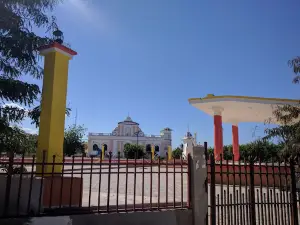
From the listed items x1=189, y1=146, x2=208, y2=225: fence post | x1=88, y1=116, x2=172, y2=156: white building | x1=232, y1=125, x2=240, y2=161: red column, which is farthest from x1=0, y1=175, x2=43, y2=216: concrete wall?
x1=88, y1=116, x2=172, y2=156: white building

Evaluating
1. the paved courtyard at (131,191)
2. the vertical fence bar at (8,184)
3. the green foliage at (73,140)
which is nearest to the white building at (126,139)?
the green foliage at (73,140)

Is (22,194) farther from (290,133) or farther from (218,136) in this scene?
(218,136)

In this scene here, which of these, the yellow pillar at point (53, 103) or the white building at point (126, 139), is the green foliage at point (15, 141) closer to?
the yellow pillar at point (53, 103)

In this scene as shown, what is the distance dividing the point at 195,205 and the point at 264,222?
1979 mm

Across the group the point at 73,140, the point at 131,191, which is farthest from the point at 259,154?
the point at 73,140

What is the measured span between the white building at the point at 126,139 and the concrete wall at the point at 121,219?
62206 mm

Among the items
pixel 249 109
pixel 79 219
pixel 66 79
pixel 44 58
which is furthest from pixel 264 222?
pixel 249 109

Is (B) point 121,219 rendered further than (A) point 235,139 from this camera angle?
No

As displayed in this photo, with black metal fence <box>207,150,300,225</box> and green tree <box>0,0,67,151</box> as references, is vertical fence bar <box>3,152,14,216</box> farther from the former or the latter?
black metal fence <box>207,150,300,225</box>

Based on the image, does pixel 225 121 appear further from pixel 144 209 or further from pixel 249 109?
pixel 144 209

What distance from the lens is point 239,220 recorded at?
6.36 metres

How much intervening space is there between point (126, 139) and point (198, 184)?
66730mm

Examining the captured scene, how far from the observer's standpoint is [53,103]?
23.4ft

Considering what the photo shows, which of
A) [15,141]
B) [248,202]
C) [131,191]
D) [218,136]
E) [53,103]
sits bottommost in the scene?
[131,191]
